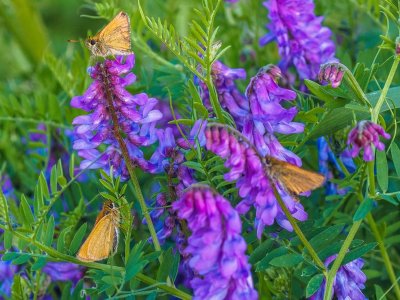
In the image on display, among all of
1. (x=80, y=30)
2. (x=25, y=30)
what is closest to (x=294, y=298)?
(x=25, y=30)

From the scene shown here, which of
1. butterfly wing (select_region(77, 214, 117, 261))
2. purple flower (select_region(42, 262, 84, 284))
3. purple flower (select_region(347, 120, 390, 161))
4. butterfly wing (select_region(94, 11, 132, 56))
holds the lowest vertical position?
purple flower (select_region(42, 262, 84, 284))

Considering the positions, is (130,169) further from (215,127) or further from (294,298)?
(294,298)

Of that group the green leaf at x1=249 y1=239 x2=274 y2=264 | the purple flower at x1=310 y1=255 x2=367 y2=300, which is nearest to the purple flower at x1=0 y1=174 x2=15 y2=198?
the green leaf at x1=249 y1=239 x2=274 y2=264

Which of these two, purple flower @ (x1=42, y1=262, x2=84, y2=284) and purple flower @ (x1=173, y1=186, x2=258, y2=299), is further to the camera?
purple flower @ (x1=42, y1=262, x2=84, y2=284)

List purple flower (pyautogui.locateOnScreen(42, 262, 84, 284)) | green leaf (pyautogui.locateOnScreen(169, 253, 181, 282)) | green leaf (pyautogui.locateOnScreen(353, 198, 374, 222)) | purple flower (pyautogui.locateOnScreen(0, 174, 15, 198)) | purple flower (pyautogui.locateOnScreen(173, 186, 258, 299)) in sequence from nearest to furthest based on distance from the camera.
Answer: purple flower (pyautogui.locateOnScreen(173, 186, 258, 299)) → green leaf (pyautogui.locateOnScreen(353, 198, 374, 222)) → green leaf (pyautogui.locateOnScreen(169, 253, 181, 282)) → purple flower (pyautogui.locateOnScreen(42, 262, 84, 284)) → purple flower (pyautogui.locateOnScreen(0, 174, 15, 198))

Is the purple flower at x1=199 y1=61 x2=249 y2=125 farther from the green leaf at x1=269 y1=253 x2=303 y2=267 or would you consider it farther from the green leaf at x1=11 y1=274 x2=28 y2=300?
the green leaf at x1=11 y1=274 x2=28 y2=300

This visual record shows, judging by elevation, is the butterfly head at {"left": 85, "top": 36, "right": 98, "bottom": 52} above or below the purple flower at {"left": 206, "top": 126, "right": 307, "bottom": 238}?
above

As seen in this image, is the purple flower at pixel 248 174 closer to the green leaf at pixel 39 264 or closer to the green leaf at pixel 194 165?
the green leaf at pixel 194 165

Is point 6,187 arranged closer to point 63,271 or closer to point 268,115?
point 63,271
